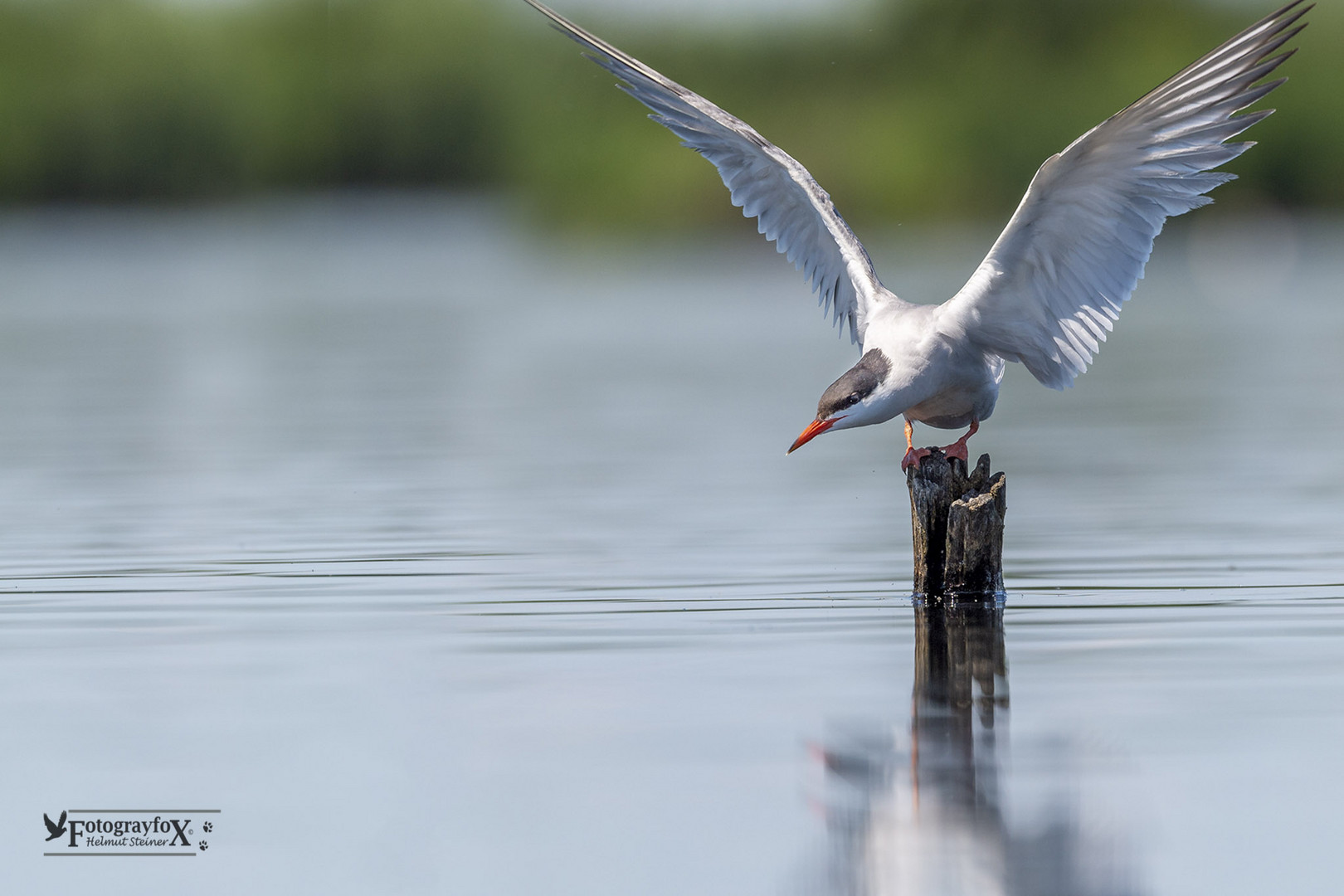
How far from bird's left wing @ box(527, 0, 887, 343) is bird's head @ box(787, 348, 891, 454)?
1.24 metres

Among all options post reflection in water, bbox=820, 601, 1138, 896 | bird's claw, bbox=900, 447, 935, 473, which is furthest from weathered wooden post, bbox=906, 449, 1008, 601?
post reflection in water, bbox=820, 601, 1138, 896

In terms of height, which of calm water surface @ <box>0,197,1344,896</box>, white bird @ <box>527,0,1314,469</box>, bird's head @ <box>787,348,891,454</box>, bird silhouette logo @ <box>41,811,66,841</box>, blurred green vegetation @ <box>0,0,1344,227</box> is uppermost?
blurred green vegetation @ <box>0,0,1344,227</box>

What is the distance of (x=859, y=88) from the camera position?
38.1 metres

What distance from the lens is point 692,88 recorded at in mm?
38719

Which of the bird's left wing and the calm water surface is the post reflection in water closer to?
the calm water surface

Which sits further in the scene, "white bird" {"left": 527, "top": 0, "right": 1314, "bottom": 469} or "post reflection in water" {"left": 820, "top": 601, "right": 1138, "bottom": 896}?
"white bird" {"left": 527, "top": 0, "right": 1314, "bottom": 469}

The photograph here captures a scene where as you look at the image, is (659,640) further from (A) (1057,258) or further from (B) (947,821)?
(B) (947,821)

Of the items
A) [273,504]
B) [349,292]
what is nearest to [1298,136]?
[349,292]

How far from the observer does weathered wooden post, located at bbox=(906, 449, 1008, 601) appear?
8.23 m

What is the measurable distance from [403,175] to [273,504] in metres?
49.4

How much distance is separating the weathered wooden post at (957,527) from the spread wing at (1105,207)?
23.6 inches

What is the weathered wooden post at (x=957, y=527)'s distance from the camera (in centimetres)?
823

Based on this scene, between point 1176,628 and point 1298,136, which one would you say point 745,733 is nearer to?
point 1176,628

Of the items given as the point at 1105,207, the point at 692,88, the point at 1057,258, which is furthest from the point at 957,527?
the point at 692,88
